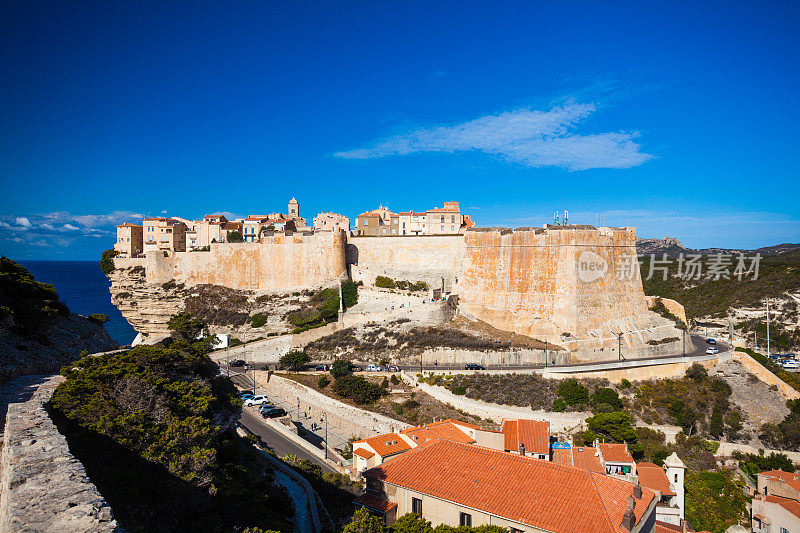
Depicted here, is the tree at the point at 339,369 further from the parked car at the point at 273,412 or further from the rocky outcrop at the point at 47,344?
the rocky outcrop at the point at 47,344

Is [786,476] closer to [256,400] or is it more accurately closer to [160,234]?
[256,400]

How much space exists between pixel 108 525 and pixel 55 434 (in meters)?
2.97

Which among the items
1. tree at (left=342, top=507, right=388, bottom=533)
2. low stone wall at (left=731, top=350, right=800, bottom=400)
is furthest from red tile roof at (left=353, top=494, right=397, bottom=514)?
low stone wall at (left=731, top=350, right=800, bottom=400)

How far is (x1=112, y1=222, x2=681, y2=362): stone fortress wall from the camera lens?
30.2 m

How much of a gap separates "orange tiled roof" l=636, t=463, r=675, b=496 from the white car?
59.5ft

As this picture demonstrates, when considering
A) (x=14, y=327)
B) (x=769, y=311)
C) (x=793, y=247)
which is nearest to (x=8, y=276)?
(x=14, y=327)

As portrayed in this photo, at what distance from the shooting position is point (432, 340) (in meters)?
32.1

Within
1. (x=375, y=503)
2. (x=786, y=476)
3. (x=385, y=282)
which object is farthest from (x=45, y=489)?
(x=385, y=282)

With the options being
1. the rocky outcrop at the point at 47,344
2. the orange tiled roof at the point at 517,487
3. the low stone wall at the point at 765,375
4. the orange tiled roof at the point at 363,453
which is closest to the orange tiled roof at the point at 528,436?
the orange tiled roof at the point at 517,487

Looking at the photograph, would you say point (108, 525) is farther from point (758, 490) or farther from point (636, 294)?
point (636, 294)

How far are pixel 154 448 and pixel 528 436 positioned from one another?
15757mm

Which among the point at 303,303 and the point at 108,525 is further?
the point at 303,303

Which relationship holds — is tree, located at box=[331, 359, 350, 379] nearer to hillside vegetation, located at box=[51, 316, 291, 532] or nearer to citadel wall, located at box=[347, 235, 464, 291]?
citadel wall, located at box=[347, 235, 464, 291]

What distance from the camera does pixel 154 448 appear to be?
292 inches
